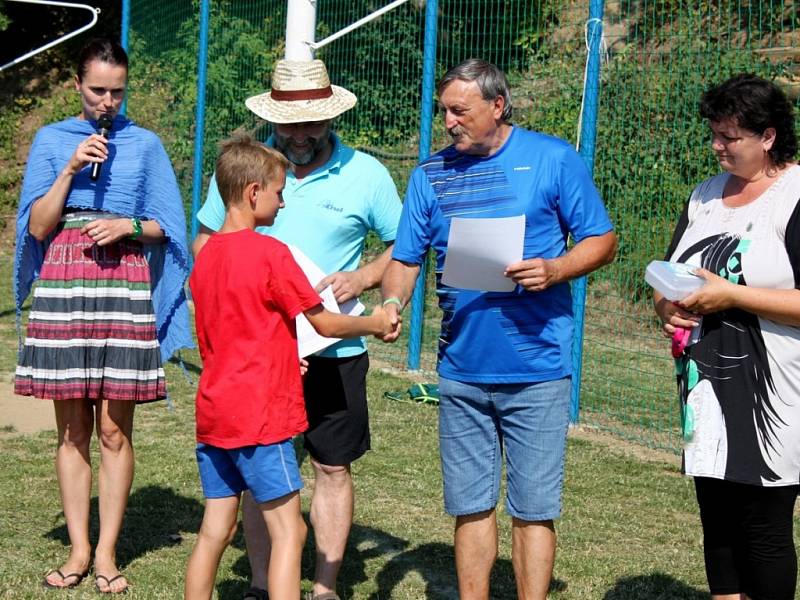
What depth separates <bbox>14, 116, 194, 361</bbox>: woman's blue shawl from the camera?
445cm

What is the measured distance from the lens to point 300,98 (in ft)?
14.2

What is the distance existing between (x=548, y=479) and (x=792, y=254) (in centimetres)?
104

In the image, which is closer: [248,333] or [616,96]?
[248,333]

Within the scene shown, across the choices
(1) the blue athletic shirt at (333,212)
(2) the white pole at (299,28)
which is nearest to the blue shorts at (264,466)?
(1) the blue athletic shirt at (333,212)

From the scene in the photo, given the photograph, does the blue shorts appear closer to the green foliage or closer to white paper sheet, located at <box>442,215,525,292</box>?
white paper sheet, located at <box>442,215,525,292</box>

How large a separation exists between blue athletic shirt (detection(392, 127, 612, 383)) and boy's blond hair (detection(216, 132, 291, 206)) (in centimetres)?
55

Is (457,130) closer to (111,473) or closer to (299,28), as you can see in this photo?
(111,473)

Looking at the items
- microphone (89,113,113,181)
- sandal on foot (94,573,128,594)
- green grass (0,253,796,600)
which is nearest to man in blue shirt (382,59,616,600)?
green grass (0,253,796,600)

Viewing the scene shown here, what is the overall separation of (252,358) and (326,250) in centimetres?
86

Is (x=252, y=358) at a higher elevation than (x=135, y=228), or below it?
below


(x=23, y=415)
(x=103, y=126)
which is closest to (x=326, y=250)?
(x=103, y=126)

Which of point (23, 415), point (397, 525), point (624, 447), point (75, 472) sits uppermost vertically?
point (75, 472)

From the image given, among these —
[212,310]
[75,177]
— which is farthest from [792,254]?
[75,177]

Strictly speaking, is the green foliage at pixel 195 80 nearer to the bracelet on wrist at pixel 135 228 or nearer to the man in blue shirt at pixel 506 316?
the bracelet on wrist at pixel 135 228
